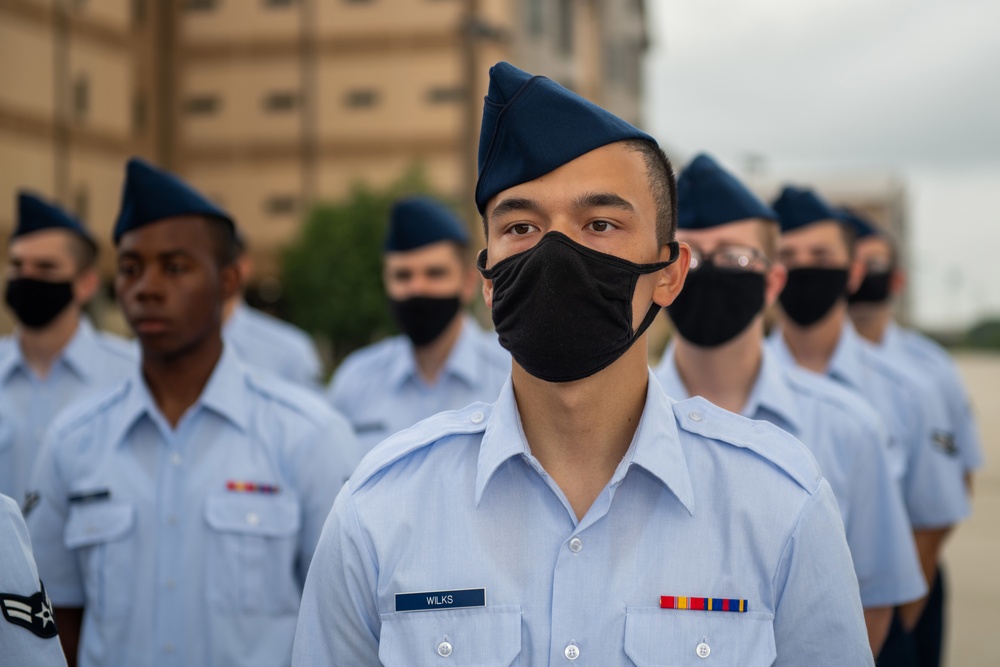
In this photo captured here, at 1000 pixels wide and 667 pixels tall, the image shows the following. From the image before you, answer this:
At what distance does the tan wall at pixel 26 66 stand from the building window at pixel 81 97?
1.31m

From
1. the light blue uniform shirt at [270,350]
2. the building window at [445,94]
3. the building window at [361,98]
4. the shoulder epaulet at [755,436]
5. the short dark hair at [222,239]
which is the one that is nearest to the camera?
the shoulder epaulet at [755,436]

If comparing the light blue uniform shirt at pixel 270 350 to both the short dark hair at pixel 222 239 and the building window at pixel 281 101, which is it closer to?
the short dark hair at pixel 222 239

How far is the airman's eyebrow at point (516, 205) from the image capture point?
7.02 ft

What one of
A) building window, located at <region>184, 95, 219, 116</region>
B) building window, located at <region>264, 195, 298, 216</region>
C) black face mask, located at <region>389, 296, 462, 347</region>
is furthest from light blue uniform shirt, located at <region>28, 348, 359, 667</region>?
building window, located at <region>184, 95, 219, 116</region>

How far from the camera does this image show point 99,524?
3.34 metres

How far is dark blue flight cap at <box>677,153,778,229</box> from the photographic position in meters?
3.66

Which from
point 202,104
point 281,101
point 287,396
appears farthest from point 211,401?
point 202,104

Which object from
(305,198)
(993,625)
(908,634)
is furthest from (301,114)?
(908,634)

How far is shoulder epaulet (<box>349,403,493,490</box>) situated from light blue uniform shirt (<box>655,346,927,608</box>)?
143 centimetres

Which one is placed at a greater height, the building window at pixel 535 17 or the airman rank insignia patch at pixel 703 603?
the building window at pixel 535 17

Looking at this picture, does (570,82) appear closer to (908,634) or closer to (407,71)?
(407,71)

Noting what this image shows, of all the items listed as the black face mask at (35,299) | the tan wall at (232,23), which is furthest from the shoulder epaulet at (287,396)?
the tan wall at (232,23)

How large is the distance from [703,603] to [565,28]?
34.6 metres

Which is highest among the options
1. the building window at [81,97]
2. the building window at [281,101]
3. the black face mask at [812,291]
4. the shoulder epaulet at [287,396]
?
the building window at [281,101]
